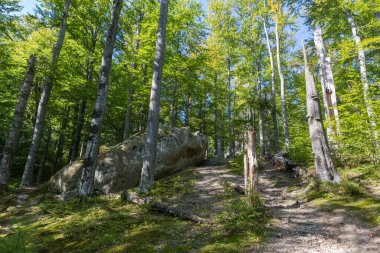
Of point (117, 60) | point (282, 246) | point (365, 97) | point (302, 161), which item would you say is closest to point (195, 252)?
point (282, 246)

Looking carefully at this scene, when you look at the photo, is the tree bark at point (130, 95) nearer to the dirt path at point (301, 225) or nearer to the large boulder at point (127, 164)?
the large boulder at point (127, 164)

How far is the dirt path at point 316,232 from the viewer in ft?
15.7

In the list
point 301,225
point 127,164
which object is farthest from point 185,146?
point 301,225

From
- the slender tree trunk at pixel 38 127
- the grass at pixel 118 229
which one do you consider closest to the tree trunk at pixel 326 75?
the grass at pixel 118 229

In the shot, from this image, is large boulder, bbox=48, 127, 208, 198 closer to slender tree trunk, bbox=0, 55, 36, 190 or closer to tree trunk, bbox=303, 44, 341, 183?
slender tree trunk, bbox=0, 55, 36, 190

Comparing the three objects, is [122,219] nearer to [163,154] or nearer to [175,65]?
[163,154]

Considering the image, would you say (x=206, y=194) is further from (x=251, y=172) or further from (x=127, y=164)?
(x=127, y=164)

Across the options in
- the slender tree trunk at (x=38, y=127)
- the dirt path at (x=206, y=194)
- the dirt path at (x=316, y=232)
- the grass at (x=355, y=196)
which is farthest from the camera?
the slender tree trunk at (x=38, y=127)

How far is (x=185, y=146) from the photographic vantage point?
15.8 meters

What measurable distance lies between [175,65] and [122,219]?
12.7m

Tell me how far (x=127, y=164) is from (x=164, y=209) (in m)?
5.45

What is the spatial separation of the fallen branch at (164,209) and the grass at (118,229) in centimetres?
19

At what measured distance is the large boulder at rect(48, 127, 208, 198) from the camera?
1162 cm

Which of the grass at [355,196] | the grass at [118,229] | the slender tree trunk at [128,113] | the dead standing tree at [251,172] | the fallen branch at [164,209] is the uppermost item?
the slender tree trunk at [128,113]
